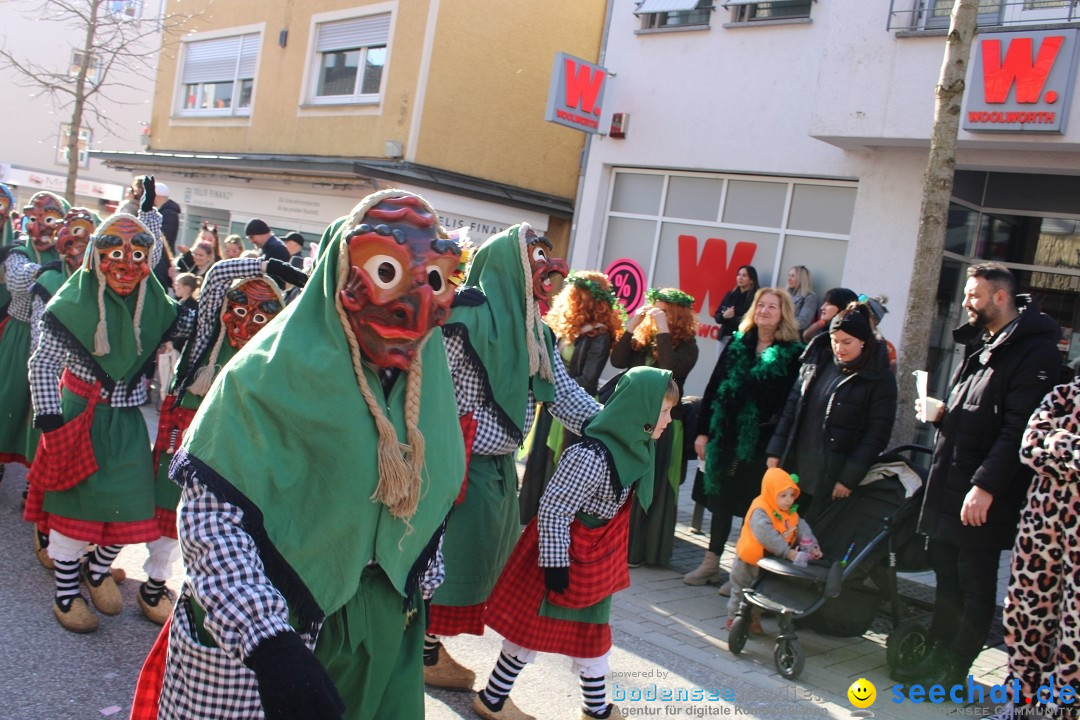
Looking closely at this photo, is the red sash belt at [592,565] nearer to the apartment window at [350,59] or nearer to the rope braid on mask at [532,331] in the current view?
the rope braid on mask at [532,331]

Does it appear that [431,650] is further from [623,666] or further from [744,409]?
[744,409]

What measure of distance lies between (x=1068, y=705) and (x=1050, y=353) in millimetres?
1641

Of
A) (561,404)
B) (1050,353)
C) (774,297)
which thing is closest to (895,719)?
(1050,353)

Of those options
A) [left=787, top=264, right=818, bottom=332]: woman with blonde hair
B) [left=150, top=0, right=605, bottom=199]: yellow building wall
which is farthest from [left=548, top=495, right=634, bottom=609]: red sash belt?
[left=150, top=0, right=605, bottom=199]: yellow building wall

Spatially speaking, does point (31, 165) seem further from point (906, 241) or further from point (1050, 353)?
point (1050, 353)

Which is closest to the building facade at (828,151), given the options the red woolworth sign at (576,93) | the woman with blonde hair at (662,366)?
the red woolworth sign at (576,93)

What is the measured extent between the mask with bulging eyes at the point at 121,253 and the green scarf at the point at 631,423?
2.50m

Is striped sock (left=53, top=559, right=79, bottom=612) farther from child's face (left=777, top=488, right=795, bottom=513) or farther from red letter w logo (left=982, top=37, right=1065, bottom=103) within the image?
red letter w logo (left=982, top=37, right=1065, bottom=103)

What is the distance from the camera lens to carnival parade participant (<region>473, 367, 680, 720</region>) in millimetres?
3924

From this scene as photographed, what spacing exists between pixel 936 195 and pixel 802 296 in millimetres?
3682

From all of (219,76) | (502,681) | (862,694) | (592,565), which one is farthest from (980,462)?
(219,76)

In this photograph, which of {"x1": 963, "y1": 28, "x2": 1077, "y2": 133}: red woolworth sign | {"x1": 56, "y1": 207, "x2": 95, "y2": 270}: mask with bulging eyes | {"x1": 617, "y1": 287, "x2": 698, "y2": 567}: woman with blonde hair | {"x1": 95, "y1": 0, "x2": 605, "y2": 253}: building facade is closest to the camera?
{"x1": 56, "y1": 207, "x2": 95, "y2": 270}: mask with bulging eyes

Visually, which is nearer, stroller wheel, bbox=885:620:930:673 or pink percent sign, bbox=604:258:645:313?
stroller wheel, bbox=885:620:930:673

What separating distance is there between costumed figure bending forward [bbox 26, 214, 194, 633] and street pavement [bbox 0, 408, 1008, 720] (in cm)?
27
